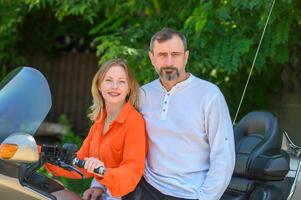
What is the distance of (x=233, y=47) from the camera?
18.2 feet

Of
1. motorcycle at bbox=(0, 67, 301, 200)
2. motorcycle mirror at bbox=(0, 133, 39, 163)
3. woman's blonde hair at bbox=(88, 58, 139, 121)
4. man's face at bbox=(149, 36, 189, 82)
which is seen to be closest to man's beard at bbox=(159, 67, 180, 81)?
man's face at bbox=(149, 36, 189, 82)

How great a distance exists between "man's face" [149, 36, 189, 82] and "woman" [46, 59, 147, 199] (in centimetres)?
17

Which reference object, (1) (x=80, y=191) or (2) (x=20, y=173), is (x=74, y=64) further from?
(2) (x=20, y=173)

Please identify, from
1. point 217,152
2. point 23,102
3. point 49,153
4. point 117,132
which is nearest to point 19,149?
point 49,153

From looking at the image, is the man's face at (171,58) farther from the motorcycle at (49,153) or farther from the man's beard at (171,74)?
the motorcycle at (49,153)

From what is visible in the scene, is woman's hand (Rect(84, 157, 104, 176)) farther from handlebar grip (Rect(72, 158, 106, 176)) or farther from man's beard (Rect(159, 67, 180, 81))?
man's beard (Rect(159, 67, 180, 81))

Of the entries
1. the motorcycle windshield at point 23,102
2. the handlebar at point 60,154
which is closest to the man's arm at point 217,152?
the handlebar at point 60,154

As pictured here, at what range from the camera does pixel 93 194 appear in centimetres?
322

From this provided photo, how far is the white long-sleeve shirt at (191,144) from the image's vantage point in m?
3.04

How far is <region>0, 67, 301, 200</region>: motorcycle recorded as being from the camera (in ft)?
8.99

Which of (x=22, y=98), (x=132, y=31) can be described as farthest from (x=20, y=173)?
(x=132, y=31)

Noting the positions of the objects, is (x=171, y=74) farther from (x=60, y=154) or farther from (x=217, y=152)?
(x=60, y=154)

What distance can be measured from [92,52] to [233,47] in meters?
5.92

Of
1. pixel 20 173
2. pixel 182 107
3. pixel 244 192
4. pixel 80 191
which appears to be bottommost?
pixel 80 191
